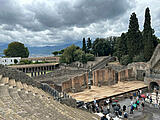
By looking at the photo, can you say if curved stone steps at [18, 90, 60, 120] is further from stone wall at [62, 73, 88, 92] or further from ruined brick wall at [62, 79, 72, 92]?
stone wall at [62, 73, 88, 92]

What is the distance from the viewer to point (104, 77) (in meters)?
23.7

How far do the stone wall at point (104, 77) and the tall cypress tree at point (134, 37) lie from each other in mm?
13275

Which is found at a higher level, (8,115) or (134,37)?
(134,37)

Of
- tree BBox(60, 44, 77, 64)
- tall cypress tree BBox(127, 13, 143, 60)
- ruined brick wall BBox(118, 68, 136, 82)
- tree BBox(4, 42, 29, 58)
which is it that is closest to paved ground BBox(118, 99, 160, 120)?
ruined brick wall BBox(118, 68, 136, 82)

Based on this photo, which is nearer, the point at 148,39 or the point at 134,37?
the point at 148,39

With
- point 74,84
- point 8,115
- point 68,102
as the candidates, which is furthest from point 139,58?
point 8,115

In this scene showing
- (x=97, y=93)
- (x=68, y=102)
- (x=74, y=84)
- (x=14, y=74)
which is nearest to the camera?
(x=68, y=102)

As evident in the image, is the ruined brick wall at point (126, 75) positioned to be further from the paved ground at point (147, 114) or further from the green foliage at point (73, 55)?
the green foliage at point (73, 55)

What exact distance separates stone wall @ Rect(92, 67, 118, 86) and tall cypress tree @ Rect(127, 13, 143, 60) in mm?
13275

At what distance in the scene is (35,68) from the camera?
4606cm

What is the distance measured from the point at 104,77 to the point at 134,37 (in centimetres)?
1617

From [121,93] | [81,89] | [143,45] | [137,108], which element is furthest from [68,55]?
[137,108]

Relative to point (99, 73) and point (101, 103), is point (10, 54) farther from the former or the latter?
point (101, 103)

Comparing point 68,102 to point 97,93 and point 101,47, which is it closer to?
point 97,93
